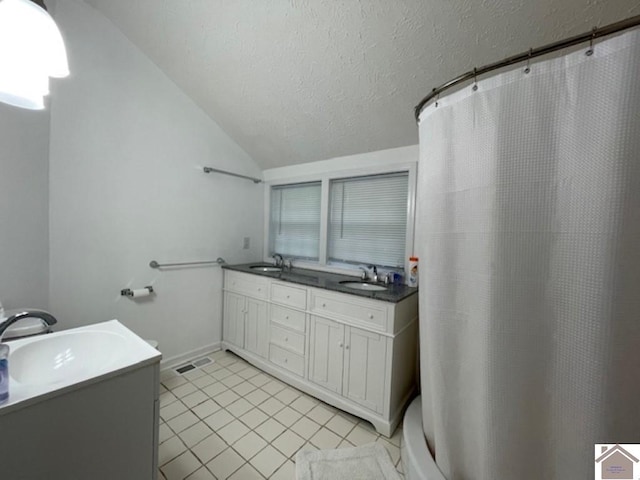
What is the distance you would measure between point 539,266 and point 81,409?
1470mm

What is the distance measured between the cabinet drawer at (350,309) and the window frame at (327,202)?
576mm

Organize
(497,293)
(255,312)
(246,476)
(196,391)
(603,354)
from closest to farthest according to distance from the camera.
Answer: (603,354) → (497,293) → (246,476) → (196,391) → (255,312)

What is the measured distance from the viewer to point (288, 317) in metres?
2.01

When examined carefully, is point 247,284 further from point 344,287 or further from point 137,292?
point 344,287

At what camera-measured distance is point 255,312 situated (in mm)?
2248

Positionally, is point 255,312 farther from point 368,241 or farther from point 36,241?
point 36,241

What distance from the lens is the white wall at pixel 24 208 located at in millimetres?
1385

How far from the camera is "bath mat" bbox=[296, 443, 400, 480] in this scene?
1248 mm

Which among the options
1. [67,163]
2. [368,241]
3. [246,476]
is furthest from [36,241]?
[368,241]

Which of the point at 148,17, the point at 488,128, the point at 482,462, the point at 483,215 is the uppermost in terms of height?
the point at 148,17

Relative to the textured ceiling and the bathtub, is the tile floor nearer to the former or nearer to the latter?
the bathtub

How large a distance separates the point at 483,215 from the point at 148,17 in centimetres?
242

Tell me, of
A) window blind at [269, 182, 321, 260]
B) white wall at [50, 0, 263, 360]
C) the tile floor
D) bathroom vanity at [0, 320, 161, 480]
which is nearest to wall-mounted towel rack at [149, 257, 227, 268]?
white wall at [50, 0, 263, 360]

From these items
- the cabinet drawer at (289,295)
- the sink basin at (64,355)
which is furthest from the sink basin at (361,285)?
the sink basin at (64,355)
